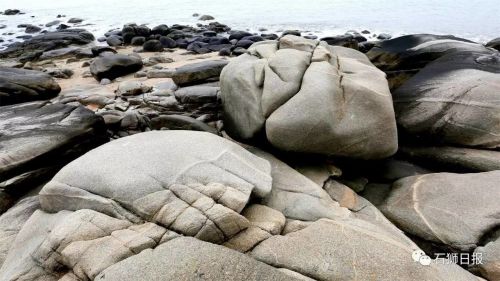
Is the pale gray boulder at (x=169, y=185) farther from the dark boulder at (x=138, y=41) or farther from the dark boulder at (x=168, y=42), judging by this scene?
the dark boulder at (x=138, y=41)

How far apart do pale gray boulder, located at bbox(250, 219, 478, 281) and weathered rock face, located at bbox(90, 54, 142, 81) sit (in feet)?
24.2

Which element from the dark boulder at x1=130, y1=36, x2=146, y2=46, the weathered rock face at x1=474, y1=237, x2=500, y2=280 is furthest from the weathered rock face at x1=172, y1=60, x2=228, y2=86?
the dark boulder at x1=130, y1=36, x2=146, y2=46

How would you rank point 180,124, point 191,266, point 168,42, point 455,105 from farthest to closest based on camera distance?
point 168,42 → point 180,124 → point 455,105 → point 191,266

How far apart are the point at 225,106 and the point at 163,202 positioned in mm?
2592

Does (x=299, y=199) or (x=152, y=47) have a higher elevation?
(x=299, y=199)

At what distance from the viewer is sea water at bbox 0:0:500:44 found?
59.0 feet

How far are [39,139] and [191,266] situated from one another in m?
3.25

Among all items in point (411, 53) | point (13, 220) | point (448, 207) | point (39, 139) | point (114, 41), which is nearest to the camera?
point (13, 220)

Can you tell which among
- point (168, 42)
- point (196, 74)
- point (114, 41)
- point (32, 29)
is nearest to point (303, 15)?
point (168, 42)

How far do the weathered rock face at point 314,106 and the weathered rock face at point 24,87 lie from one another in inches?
167

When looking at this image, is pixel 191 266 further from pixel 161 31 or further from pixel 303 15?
pixel 303 15

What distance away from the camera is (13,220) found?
152 inches

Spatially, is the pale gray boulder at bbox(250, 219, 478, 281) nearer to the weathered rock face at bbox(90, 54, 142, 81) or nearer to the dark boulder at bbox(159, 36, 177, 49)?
the weathered rock face at bbox(90, 54, 142, 81)

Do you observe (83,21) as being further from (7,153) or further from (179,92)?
(7,153)
